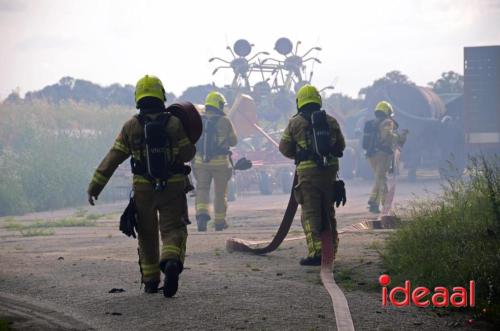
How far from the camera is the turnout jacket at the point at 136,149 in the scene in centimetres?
750

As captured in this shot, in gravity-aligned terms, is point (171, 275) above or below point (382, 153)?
below

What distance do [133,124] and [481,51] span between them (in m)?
21.7

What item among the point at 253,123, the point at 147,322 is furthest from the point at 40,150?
the point at 147,322

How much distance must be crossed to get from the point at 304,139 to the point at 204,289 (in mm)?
2617

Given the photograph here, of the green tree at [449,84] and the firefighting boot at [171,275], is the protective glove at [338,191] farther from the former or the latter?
the green tree at [449,84]

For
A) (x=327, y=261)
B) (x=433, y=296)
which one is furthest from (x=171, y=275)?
(x=327, y=261)

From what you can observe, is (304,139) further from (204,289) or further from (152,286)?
(152,286)

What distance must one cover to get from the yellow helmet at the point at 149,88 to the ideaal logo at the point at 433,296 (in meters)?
2.53

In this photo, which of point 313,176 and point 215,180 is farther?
point 215,180

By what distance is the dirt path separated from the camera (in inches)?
249

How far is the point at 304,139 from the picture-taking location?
9.61 meters

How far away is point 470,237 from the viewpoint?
8586 mm

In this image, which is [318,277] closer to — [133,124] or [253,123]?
[133,124]

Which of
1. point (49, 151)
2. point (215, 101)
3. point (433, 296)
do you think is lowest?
point (433, 296)
